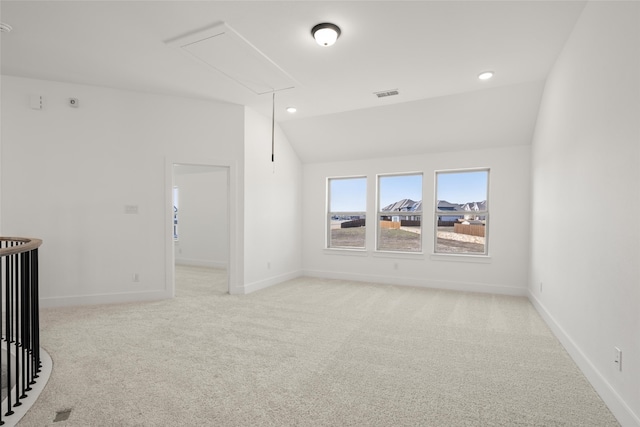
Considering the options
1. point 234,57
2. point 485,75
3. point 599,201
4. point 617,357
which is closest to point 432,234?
point 485,75

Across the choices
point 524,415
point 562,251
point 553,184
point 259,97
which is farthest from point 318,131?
point 524,415

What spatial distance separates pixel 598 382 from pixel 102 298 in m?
5.27

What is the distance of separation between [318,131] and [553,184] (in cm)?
354

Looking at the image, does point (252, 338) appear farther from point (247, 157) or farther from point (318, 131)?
point (318, 131)

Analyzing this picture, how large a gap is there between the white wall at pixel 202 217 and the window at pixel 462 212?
4568 mm

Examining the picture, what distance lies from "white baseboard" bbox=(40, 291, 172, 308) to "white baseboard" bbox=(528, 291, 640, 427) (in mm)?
4705

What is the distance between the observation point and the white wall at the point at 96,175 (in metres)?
3.82

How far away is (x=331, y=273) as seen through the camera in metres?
6.14

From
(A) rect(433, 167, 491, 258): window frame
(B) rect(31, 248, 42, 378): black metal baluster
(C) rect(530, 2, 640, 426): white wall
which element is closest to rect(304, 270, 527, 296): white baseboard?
(A) rect(433, 167, 491, 258): window frame

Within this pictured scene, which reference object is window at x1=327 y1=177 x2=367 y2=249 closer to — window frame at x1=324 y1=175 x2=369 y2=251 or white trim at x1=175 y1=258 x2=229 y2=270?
window frame at x1=324 y1=175 x2=369 y2=251

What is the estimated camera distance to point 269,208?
542 cm

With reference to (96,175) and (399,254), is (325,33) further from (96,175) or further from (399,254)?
(399,254)

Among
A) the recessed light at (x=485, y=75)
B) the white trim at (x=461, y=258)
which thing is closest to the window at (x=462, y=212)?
the white trim at (x=461, y=258)

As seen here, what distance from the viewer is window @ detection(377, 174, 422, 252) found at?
5.68 meters
